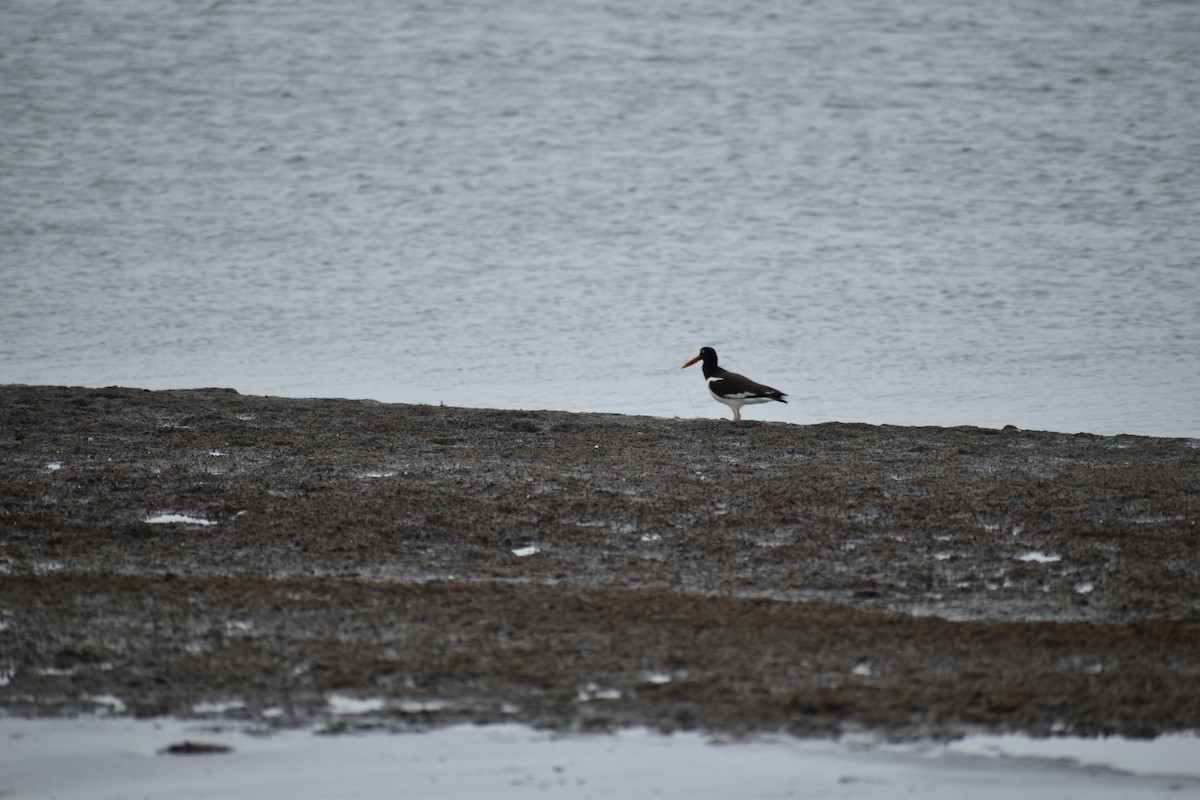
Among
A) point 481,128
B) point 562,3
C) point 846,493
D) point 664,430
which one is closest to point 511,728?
point 846,493

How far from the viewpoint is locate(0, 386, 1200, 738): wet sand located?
5.50 meters

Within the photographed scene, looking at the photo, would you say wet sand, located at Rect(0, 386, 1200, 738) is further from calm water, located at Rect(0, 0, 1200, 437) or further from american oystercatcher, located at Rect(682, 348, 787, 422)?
calm water, located at Rect(0, 0, 1200, 437)

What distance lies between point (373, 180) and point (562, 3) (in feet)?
45.0

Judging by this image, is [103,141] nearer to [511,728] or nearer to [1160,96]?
[1160,96]

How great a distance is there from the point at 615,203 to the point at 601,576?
21.6 metres

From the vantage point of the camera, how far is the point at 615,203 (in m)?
28.1

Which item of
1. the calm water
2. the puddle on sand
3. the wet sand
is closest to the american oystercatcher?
the wet sand

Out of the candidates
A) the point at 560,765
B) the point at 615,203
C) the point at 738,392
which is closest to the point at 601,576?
the point at 560,765

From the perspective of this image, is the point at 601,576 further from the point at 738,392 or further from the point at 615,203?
the point at 615,203

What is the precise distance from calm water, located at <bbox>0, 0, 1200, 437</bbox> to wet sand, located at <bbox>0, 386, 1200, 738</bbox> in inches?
158

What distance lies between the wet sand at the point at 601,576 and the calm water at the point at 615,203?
13.2ft

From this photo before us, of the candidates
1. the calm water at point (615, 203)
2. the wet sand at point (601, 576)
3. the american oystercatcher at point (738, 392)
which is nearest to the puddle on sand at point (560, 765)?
the wet sand at point (601, 576)

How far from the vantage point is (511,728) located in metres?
5.34

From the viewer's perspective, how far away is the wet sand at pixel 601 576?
550 cm
